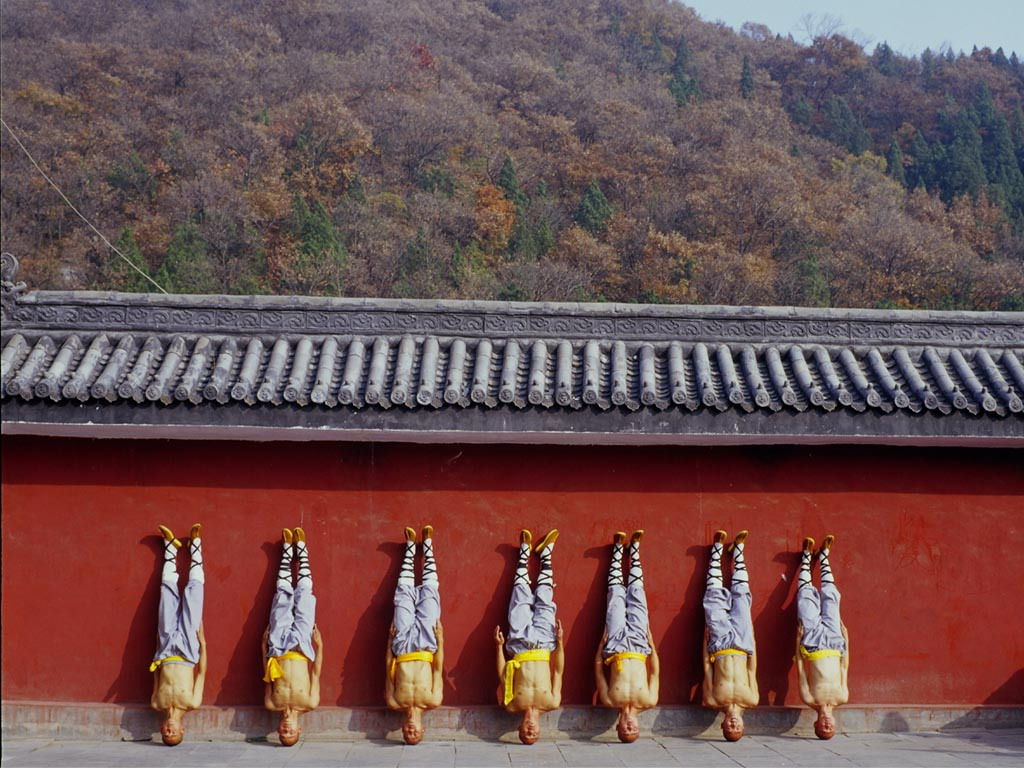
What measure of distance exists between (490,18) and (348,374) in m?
56.1

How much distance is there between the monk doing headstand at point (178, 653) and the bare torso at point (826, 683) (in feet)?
14.1

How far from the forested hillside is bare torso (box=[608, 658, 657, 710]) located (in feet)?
77.7

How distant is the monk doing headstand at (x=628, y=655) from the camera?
778cm

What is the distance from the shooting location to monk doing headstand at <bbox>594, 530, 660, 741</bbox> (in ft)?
25.5

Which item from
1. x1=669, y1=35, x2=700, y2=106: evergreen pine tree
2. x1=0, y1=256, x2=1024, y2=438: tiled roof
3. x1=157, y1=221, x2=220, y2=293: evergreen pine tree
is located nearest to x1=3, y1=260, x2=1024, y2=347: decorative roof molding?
x1=0, y1=256, x2=1024, y2=438: tiled roof

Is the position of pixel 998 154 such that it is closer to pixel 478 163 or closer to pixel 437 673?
pixel 478 163

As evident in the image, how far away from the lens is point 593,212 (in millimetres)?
37938

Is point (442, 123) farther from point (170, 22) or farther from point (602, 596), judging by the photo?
point (602, 596)

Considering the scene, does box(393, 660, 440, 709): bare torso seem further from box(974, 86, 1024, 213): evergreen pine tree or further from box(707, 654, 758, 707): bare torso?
box(974, 86, 1024, 213): evergreen pine tree

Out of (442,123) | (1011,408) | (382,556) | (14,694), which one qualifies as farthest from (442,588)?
(442,123)

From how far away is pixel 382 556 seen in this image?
8180 millimetres

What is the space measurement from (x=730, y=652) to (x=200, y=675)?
12.3 ft

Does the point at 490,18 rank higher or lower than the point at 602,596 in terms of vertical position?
higher

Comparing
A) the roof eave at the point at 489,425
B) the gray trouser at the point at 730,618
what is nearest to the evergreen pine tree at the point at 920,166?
the roof eave at the point at 489,425
